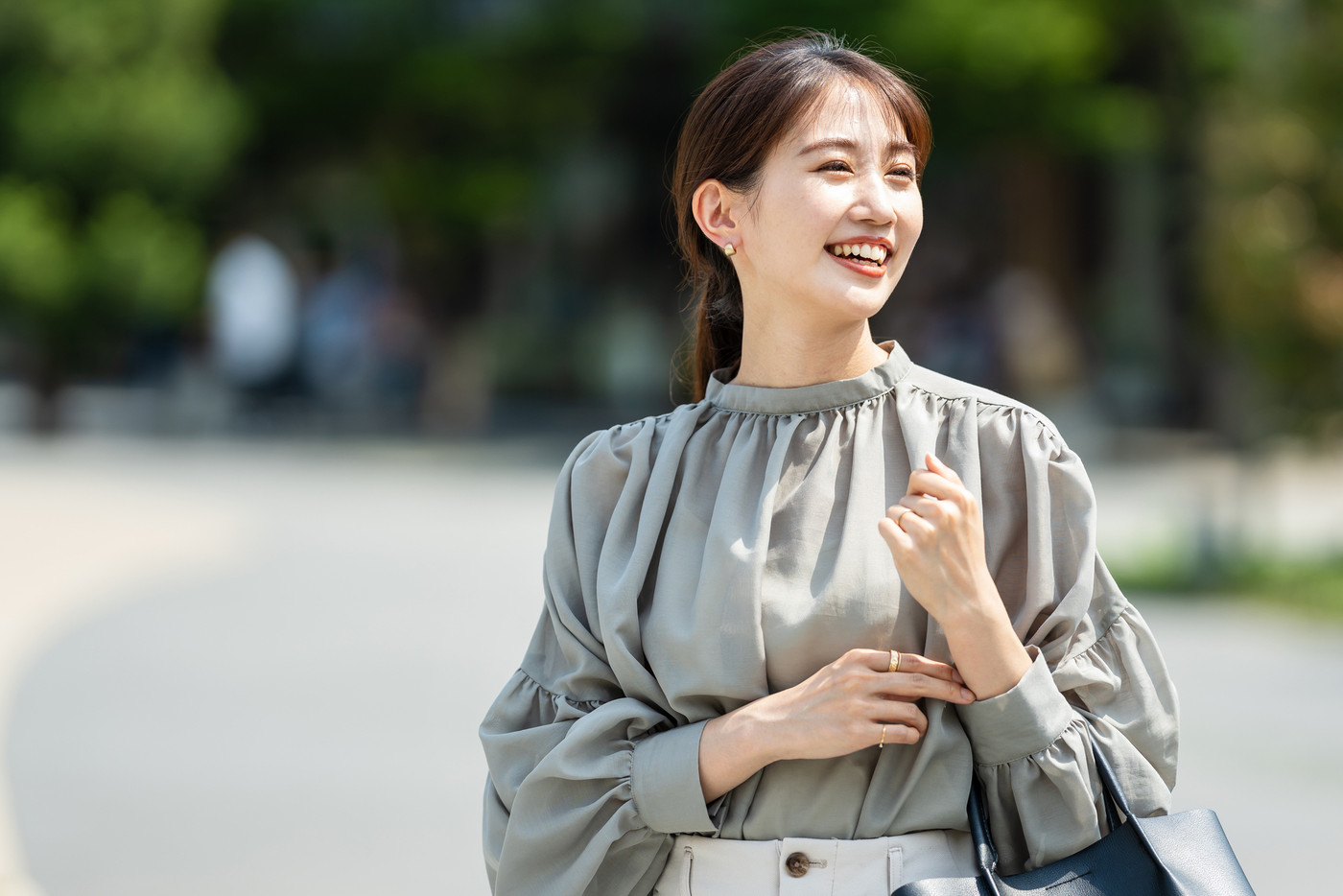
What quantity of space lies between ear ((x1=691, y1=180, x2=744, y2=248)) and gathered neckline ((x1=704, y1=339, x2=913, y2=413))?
0.21 meters

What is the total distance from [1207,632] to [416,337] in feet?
44.7

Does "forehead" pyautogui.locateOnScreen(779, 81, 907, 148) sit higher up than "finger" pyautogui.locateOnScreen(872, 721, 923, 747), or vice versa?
"forehead" pyautogui.locateOnScreen(779, 81, 907, 148)

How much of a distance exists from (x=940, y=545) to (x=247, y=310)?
1659cm

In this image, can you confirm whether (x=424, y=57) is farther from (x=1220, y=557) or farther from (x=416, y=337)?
(x=1220, y=557)

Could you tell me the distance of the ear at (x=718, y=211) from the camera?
2176mm

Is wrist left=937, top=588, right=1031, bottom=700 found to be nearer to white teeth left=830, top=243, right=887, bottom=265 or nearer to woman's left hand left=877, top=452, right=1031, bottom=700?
woman's left hand left=877, top=452, right=1031, bottom=700

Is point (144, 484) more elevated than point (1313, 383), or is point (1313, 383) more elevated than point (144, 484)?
point (1313, 383)

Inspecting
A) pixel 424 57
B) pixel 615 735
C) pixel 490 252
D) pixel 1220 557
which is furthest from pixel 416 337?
pixel 615 735

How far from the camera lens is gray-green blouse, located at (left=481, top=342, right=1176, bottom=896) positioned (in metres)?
1.96

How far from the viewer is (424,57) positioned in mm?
17250

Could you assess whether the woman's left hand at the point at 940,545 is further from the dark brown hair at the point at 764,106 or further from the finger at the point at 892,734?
the dark brown hair at the point at 764,106

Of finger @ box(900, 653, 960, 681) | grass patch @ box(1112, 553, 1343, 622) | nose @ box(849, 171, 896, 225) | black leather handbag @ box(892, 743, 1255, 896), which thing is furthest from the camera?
grass patch @ box(1112, 553, 1343, 622)

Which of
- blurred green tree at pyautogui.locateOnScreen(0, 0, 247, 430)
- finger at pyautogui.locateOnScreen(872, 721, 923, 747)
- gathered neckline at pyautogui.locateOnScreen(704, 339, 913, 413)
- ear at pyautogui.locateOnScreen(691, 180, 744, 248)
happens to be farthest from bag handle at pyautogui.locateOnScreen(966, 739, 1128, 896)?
blurred green tree at pyautogui.locateOnScreen(0, 0, 247, 430)

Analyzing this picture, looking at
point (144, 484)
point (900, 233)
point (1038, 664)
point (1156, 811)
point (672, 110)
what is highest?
point (672, 110)
